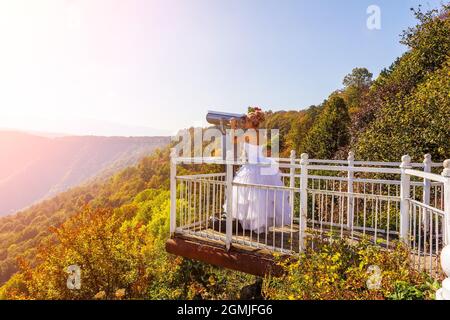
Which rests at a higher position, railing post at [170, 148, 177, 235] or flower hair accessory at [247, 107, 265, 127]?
flower hair accessory at [247, 107, 265, 127]

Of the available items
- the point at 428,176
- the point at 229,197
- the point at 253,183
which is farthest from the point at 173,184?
the point at 428,176

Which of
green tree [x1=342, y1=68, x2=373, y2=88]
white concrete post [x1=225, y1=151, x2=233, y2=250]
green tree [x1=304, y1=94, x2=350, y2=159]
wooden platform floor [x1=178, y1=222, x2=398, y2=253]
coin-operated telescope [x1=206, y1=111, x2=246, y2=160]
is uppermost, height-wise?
green tree [x1=342, y1=68, x2=373, y2=88]

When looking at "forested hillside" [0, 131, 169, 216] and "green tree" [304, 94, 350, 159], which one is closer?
"green tree" [304, 94, 350, 159]

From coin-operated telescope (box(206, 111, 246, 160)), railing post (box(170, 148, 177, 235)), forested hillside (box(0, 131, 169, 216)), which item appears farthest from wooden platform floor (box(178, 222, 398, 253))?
forested hillside (box(0, 131, 169, 216))

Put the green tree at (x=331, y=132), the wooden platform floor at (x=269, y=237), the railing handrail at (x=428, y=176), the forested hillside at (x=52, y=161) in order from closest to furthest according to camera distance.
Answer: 1. the railing handrail at (x=428, y=176)
2. the wooden platform floor at (x=269, y=237)
3. the green tree at (x=331, y=132)
4. the forested hillside at (x=52, y=161)

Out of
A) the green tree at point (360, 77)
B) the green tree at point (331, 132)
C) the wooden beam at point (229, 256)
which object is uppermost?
the green tree at point (360, 77)

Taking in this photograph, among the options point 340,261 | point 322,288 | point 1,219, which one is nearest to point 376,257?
point 340,261

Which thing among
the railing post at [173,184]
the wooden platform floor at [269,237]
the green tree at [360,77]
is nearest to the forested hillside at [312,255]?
the wooden platform floor at [269,237]

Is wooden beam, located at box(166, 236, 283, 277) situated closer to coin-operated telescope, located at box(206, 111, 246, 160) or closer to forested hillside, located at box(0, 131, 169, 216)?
coin-operated telescope, located at box(206, 111, 246, 160)

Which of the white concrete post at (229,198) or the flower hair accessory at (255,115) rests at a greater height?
the flower hair accessory at (255,115)

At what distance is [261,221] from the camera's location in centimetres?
605

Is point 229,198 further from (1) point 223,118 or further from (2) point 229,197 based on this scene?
(1) point 223,118

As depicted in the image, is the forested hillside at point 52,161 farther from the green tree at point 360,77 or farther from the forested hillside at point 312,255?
the forested hillside at point 312,255

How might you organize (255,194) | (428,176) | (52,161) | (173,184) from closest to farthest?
(428,176) < (255,194) < (173,184) < (52,161)
